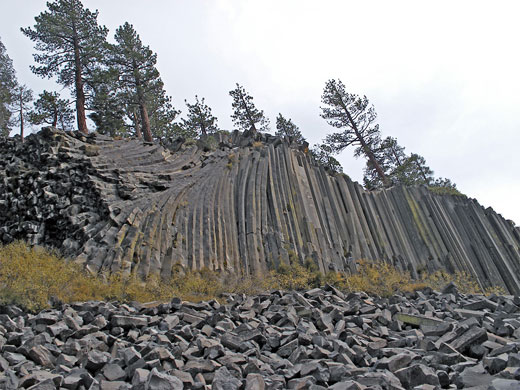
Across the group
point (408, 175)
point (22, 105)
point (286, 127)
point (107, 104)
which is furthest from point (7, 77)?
point (408, 175)

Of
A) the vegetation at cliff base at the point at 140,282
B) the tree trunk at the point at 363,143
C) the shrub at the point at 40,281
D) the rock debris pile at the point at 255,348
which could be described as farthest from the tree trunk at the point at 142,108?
the rock debris pile at the point at 255,348

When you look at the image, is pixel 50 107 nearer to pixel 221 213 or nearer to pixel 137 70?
pixel 137 70

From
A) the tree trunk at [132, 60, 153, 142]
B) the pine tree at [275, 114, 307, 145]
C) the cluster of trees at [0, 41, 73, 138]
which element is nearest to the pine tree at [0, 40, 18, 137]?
the cluster of trees at [0, 41, 73, 138]

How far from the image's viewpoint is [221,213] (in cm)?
1530

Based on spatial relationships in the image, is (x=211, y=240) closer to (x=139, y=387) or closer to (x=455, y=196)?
(x=139, y=387)

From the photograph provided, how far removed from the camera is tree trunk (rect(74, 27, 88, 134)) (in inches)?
840

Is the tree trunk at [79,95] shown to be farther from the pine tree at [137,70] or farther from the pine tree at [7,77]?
the pine tree at [7,77]

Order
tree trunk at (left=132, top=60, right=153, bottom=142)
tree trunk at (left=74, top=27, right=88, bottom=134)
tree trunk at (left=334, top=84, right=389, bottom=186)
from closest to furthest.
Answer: tree trunk at (left=74, top=27, right=88, bottom=134), tree trunk at (left=132, top=60, right=153, bottom=142), tree trunk at (left=334, top=84, right=389, bottom=186)

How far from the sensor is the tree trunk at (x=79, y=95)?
70.0ft

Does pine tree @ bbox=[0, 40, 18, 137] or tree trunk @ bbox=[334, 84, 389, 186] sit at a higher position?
pine tree @ bbox=[0, 40, 18, 137]

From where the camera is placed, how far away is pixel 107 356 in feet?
17.8

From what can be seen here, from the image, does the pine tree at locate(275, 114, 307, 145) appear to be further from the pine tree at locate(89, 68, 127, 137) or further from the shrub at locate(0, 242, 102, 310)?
the shrub at locate(0, 242, 102, 310)

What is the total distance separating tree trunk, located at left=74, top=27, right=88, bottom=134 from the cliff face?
3.28 m

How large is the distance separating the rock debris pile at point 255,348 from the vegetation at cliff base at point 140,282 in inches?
28.6
